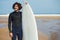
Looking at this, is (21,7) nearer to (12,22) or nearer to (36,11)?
(12,22)

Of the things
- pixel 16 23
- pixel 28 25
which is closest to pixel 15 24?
pixel 16 23

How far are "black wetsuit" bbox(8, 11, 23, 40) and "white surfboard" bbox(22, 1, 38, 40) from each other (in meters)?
0.07

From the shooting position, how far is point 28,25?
2908 mm

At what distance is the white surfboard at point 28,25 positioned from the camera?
289cm

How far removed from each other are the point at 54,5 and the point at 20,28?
30.2ft

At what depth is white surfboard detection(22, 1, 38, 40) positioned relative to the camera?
2892 mm

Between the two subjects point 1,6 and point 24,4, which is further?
point 1,6

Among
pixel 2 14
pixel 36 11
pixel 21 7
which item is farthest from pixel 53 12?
pixel 21 7

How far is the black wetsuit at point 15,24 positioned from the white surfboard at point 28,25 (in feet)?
0.24

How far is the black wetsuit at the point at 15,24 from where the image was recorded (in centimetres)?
291

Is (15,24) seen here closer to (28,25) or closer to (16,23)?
(16,23)

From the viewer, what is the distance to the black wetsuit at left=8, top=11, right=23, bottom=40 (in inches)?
115

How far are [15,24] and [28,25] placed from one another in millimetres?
234

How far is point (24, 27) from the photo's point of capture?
2.91 meters
